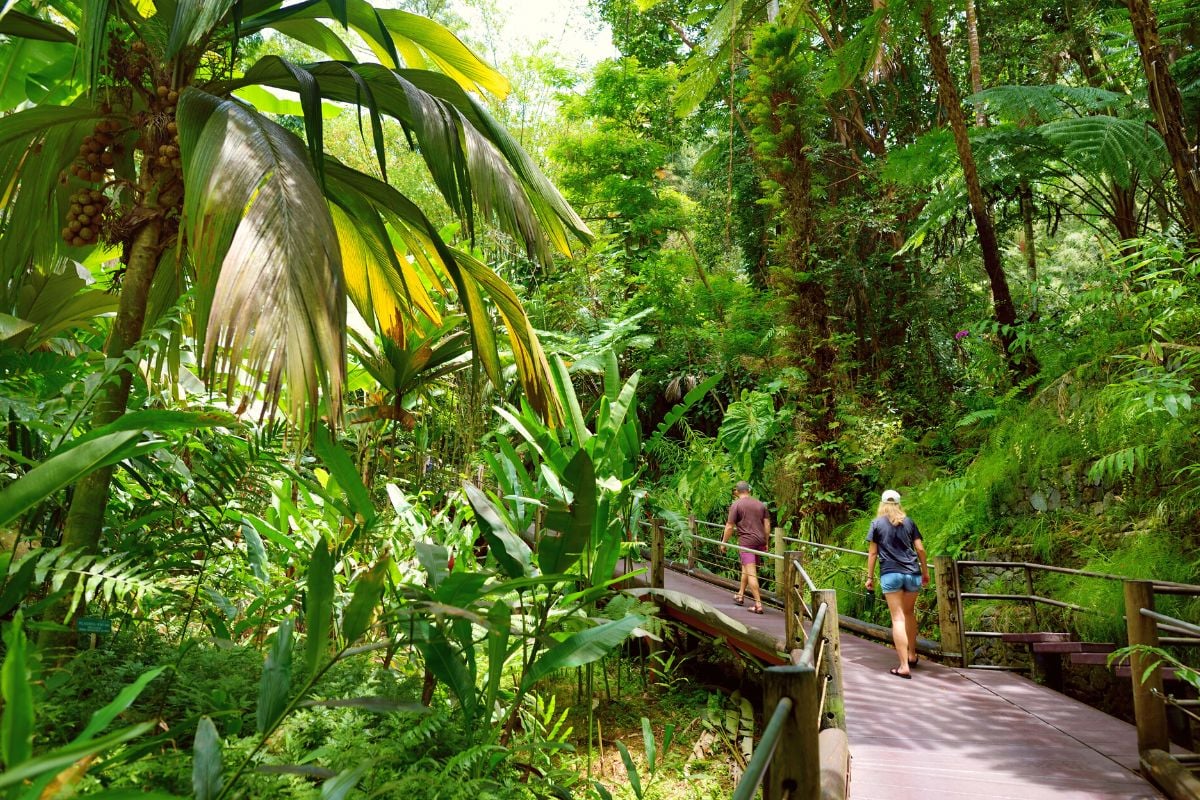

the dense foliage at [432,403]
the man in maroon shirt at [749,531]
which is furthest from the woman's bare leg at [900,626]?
the man in maroon shirt at [749,531]

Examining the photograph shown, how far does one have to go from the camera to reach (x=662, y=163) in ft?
46.8

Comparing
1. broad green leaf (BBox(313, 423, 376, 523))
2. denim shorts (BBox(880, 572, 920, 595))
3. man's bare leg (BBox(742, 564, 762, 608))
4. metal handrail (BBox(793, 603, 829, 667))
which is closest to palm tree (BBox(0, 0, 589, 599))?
broad green leaf (BBox(313, 423, 376, 523))

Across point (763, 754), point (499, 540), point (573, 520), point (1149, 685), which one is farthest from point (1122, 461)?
point (763, 754)

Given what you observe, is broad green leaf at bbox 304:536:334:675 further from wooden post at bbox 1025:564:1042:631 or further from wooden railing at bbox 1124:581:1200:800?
wooden post at bbox 1025:564:1042:631

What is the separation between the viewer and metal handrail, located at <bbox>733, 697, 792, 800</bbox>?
4.71ft

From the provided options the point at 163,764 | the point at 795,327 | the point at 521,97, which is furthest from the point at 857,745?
the point at 521,97

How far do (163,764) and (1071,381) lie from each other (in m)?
8.16

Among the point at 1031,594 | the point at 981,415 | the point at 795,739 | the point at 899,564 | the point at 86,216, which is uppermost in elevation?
the point at 86,216

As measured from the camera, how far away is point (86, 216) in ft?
9.75

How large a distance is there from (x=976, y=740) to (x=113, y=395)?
4.50 metres

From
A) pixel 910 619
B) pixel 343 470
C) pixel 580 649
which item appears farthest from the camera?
pixel 910 619

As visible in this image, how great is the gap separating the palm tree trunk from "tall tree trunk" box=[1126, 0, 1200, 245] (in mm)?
5813

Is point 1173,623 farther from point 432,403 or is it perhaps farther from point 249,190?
point 432,403

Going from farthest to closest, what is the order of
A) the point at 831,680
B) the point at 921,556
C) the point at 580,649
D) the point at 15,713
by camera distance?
the point at 921,556 < the point at 831,680 < the point at 580,649 < the point at 15,713
